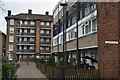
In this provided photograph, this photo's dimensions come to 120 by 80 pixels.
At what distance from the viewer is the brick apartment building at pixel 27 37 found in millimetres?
59406

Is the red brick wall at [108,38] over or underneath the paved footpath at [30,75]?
over

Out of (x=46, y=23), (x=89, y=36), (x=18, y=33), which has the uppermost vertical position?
(x=46, y=23)

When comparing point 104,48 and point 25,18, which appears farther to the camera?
point 25,18

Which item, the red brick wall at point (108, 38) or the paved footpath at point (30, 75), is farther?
the paved footpath at point (30, 75)

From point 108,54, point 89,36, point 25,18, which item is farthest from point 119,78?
point 25,18

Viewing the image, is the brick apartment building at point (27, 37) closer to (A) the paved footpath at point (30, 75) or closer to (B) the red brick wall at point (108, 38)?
(A) the paved footpath at point (30, 75)

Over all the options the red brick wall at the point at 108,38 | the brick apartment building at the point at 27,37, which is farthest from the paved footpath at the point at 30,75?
the brick apartment building at the point at 27,37

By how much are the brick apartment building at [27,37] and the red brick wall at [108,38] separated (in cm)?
4676

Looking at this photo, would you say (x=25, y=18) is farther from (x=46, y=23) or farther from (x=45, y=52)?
(x=45, y=52)

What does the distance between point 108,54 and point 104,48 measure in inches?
22.2

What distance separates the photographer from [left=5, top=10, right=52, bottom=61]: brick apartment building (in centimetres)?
5941

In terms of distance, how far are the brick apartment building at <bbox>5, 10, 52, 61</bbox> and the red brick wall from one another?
46759mm

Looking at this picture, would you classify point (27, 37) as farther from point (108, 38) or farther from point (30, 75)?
point (108, 38)

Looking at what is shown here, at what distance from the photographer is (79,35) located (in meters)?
20.5
